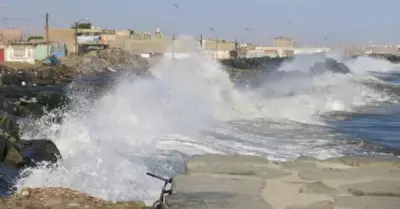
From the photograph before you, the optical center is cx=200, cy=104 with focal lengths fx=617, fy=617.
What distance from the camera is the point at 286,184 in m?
4.47

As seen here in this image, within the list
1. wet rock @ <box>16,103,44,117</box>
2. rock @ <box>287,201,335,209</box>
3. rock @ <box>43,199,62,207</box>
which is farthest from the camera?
wet rock @ <box>16,103,44,117</box>

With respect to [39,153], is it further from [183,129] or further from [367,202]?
[367,202]

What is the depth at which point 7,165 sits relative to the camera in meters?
9.86

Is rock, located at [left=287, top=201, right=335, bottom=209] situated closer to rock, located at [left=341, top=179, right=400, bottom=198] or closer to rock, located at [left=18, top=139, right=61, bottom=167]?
rock, located at [left=341, top=179, right=400, bottom=198]

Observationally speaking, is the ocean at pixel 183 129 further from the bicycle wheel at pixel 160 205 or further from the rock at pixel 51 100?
the bicycle wheel at pixel 160 205

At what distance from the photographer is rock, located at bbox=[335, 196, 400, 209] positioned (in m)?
3.84

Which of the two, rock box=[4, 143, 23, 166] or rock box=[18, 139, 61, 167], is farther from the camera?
rock box=[4, 143, 23, 166]

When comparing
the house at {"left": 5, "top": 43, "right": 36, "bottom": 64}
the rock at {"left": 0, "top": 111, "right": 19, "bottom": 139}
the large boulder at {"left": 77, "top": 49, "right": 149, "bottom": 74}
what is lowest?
the large boulder at {"left": 77, "top": 49, "right": 149, "bottom": 74}

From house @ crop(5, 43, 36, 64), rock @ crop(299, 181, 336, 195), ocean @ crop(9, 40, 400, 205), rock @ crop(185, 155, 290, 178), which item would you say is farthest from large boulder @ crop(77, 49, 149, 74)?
rock @ crop(299, 181, 336, 195)

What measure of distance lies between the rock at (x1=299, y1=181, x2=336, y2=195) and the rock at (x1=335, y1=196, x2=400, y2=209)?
0.52 ft

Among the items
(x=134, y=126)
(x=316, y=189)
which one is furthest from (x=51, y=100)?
(x=316, y=189)

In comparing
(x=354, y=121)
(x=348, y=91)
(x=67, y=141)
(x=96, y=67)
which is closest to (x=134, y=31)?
(x=96, y=67)

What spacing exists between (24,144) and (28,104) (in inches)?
329

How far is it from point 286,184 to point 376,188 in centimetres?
63
